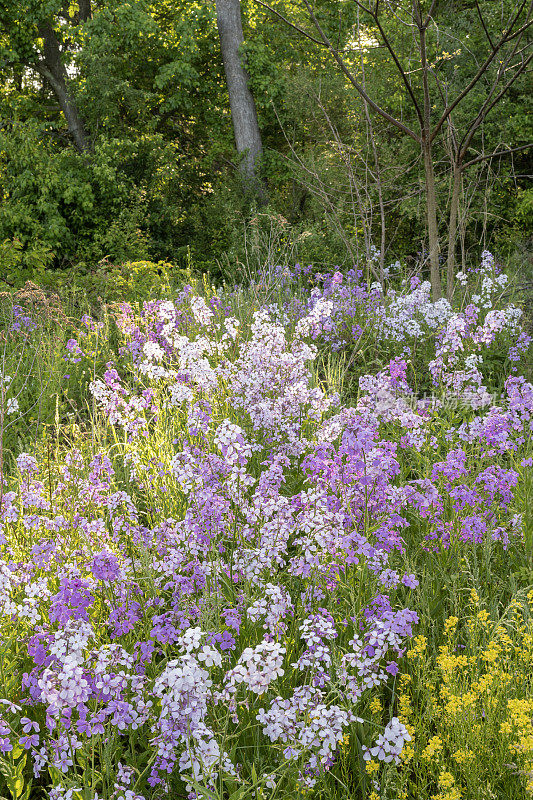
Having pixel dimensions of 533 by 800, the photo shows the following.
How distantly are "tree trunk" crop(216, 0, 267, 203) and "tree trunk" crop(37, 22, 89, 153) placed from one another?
3177mm

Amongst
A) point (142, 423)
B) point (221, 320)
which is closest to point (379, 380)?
point (142, 423)

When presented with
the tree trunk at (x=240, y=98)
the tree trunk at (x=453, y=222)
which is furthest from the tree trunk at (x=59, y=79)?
the tree trunk at (x=453, y=222)

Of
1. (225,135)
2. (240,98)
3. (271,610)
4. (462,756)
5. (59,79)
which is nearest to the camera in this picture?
(462,756)

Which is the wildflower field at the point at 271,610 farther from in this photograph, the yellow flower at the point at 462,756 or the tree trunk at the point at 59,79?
the tree trunk at the point at 59,79

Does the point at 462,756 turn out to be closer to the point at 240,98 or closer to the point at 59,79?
the point at 240,98

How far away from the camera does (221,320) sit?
5.95 metres

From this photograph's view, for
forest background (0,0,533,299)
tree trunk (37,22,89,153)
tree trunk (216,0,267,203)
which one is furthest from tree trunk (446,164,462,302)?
tree trunk (37,22,89,153)

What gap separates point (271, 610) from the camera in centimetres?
179

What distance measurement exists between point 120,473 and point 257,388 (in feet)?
3.26

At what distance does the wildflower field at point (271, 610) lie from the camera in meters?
1.61

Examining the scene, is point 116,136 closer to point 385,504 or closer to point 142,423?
point 142,423

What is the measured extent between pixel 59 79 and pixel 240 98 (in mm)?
3926

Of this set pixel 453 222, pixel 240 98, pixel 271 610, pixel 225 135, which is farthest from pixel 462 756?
pixel 225 135

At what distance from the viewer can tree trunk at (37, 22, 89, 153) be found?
12969mm
